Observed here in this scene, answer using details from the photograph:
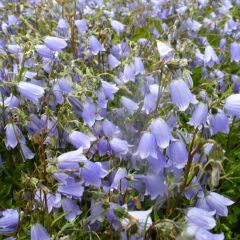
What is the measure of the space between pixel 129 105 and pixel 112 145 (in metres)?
0.54

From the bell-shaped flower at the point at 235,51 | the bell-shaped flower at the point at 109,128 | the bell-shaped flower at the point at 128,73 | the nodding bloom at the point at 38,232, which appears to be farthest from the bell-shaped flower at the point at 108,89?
the bell-shaped flower at the point at 235,51

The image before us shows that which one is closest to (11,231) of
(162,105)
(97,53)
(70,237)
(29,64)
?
(70,237)

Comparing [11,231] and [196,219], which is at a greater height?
[196,219]

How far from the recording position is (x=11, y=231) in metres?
2.26

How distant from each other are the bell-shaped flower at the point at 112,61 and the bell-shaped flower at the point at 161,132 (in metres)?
1.40

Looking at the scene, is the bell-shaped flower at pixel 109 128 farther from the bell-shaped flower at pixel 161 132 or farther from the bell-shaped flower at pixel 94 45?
the bell-shaped flower at pixel 94 45

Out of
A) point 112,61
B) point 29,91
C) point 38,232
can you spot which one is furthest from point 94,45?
point 38,232

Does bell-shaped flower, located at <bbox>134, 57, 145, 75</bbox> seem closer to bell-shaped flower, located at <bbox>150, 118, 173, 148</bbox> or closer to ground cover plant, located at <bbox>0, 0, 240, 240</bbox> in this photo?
ground cover plant, located at <bbox>0, 0, 240, 240</bbox>

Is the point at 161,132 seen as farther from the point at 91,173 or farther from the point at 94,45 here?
the point at 94,45

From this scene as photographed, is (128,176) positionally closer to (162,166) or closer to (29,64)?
(162,166)

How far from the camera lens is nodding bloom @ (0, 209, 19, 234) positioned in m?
2.22

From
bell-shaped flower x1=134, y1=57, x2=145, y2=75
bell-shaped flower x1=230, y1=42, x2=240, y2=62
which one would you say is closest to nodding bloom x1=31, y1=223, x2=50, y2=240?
bell-shaped flower x1=134, y1=57, x2=145, y2=75

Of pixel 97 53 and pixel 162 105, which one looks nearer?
pixel 162 105

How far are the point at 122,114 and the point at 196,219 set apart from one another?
1.19 m
